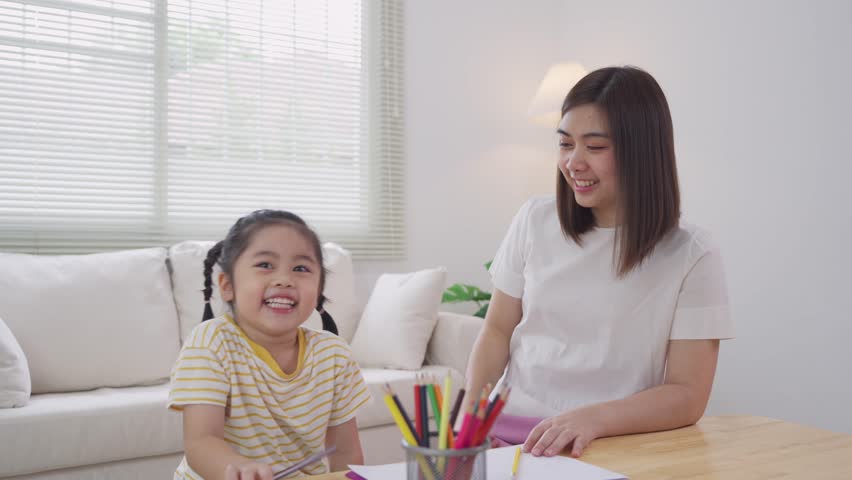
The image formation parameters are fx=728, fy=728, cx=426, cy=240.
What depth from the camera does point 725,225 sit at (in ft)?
10.4

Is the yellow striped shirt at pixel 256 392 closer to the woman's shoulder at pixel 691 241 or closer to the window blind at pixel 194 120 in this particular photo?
the woman's shoulder at pixel 691 241

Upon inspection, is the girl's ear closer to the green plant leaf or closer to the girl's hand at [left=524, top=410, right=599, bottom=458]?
the girl's hand at [left=524, top=410, right=599, bottom=458]

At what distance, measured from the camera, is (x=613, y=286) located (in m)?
1.30

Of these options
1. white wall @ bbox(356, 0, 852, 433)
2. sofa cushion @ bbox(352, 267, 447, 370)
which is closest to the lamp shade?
white wall @ bbox(356, 0, 852, 433)

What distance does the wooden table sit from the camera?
88cm

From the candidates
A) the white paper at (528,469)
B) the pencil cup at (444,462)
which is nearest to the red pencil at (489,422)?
the pencil cup at (444,462)

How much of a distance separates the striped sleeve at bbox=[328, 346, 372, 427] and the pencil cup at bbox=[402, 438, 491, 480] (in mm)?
527

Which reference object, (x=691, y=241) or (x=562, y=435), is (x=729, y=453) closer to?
(x=562, y=435)

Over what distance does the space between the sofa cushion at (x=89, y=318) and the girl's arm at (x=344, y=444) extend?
5.12 feet

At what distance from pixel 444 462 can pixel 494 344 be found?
0.81m

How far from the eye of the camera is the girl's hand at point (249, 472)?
2.65 feet

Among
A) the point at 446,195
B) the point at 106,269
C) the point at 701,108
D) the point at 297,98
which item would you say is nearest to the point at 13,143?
the point at 106,269

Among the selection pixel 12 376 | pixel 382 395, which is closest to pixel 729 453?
pixel 382 395

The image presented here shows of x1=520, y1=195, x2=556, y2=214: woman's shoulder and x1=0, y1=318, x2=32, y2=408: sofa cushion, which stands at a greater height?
x1=520, y1=195, x2=556, y2=214: woman's shoulder
